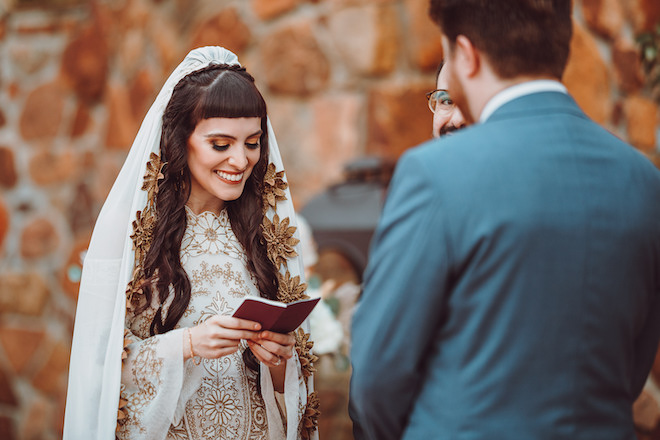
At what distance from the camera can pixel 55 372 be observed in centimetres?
502

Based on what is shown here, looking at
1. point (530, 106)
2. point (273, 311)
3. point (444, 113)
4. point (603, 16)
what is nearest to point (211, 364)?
point (273, 311)

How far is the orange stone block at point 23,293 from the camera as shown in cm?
508

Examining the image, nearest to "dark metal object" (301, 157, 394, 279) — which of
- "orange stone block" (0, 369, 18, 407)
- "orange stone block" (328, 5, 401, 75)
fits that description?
"orange stone block" (328, 5, 401, 75)

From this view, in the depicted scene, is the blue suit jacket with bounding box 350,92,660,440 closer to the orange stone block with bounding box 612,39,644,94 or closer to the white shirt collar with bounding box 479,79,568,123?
the white shirt collar with bounding box 479,79,568,123

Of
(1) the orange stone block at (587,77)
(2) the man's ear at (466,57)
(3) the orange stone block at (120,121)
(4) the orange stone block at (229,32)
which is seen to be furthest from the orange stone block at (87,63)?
(2) the man's ear at (466,57)

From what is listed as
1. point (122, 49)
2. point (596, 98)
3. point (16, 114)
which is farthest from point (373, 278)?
point (16, 114)

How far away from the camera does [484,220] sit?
134cm

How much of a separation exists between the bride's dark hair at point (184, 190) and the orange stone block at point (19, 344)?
131 inches

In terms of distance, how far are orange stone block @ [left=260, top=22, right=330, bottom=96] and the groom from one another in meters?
2.07

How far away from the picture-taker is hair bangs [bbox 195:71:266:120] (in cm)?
214

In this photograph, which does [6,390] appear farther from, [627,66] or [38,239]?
[627,66]

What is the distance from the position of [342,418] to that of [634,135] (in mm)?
1824

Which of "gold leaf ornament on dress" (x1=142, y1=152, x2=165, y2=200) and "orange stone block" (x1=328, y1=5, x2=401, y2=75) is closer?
"gold leaf ornament on dress" (x1=142, y1=152, x2=165, y2=200)

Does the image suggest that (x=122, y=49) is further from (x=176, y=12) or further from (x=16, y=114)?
(x=16, y=114)
